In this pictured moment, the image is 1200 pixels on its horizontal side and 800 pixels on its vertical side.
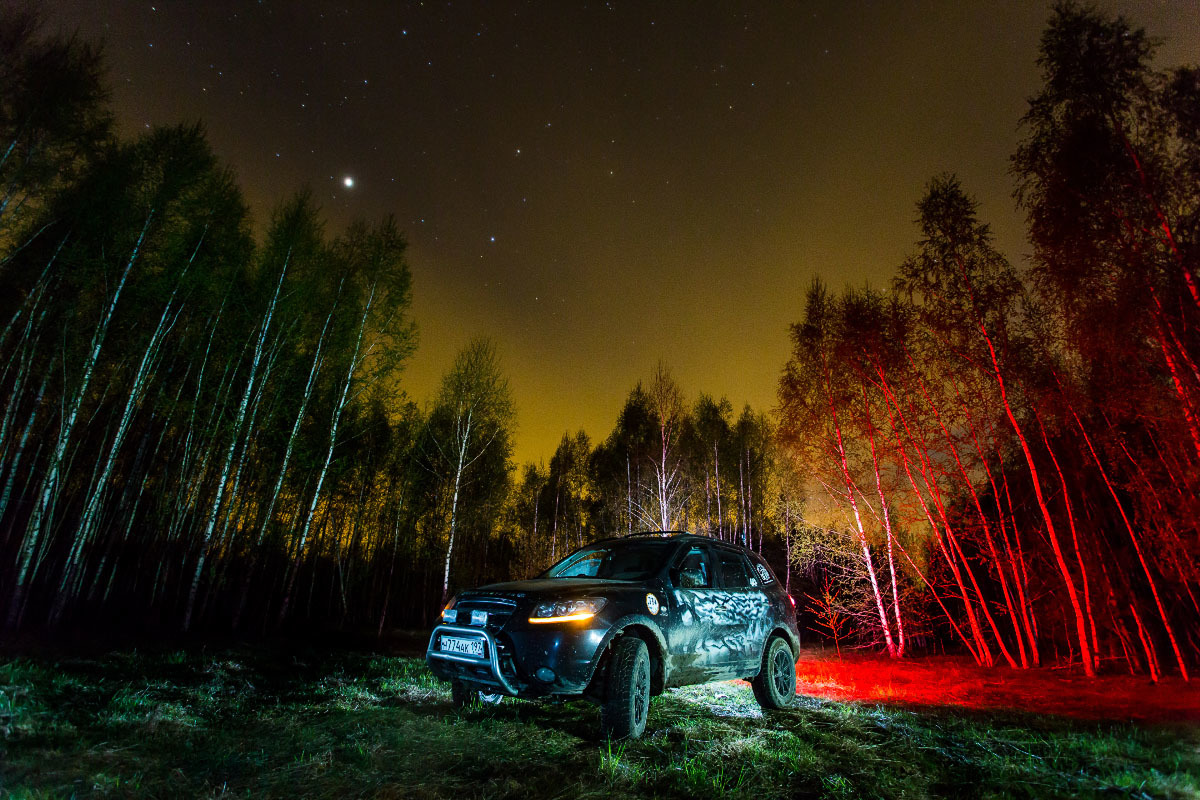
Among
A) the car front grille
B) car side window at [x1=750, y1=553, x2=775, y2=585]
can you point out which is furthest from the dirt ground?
the car front grille

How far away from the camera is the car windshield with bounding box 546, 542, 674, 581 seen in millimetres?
5316

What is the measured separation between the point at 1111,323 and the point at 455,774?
9.97m

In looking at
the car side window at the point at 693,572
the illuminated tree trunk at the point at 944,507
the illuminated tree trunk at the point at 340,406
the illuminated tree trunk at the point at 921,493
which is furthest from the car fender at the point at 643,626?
the illuminated tree trunk at the point at 340,406

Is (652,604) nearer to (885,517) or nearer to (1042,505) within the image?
(1042,505)

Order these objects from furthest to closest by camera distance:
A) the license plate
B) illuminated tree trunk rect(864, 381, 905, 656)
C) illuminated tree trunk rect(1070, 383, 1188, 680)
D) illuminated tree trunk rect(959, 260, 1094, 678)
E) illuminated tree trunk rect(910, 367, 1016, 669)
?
illuminated tree trunk rect(864, 381, 905, 656), illuminated tree trunk rect(910, 367, 1016, 669), illuminated tree trunk rect(959, 260, 1094, 678), illuminated tree trunk rect(1070, 383, 1188, 680), the license plate

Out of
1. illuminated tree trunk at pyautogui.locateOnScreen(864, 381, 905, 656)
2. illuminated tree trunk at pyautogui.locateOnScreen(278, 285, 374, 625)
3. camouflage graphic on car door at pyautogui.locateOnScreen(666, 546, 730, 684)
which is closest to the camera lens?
camouflage graphic on car door at pyautogui.locateOnScreen(666, 546, 730, 684)

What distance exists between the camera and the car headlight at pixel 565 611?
13.8ft

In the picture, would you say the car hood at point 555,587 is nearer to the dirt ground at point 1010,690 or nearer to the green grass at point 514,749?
the green grass at point 514,749

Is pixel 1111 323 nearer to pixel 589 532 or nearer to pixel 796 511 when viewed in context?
pixel 796 511

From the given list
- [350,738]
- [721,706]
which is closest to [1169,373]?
[721,706]

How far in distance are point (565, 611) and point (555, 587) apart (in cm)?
36

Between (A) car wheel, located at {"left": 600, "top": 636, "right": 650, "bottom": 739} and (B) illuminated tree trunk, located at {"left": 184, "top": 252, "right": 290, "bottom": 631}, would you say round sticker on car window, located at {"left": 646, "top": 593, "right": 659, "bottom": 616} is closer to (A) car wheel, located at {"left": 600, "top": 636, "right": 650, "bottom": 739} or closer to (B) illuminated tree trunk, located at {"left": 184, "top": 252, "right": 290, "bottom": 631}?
(A) car wheel, located at {"left": 600, "top": 636, "right": 650, "bottom": 739}

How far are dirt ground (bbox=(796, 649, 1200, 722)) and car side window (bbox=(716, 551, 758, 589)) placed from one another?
233cm

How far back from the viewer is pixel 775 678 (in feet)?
19.6
